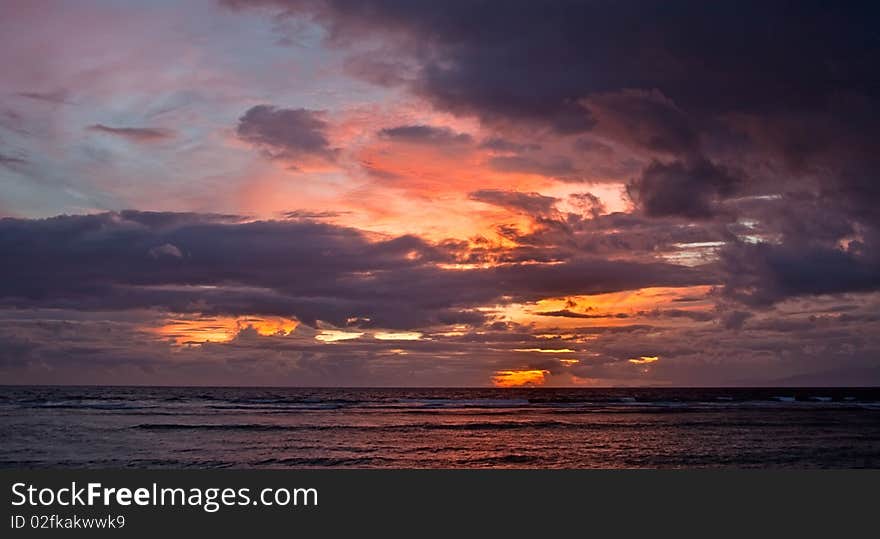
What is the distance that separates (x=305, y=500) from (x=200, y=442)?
77.7 ft

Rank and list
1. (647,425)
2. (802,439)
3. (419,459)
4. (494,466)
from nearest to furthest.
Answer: (494,466)
(419,459)
(802,439)
(647,425)

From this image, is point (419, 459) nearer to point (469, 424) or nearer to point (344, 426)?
point (344, 426)

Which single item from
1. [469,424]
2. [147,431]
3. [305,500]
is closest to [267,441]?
[147,431]

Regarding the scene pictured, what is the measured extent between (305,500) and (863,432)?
40794 millimetres

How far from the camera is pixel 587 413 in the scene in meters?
61.9

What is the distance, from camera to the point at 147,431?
41.5m

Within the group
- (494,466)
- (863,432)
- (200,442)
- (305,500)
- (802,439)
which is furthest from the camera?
(863,432)

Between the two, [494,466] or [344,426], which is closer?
[494,466]

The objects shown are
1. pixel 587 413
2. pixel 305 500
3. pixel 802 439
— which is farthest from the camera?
pixel 587 413

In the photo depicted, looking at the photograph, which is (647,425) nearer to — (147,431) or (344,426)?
(344,426)

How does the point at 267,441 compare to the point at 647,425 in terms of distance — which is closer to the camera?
the point at 267,441

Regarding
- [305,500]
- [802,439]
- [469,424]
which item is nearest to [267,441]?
[469,424]

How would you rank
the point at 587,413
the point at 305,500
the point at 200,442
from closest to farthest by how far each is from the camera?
1. the point at 305,500
2. the point at 200,442
3. the point at 587,413

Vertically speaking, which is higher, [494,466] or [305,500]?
[305,500]
